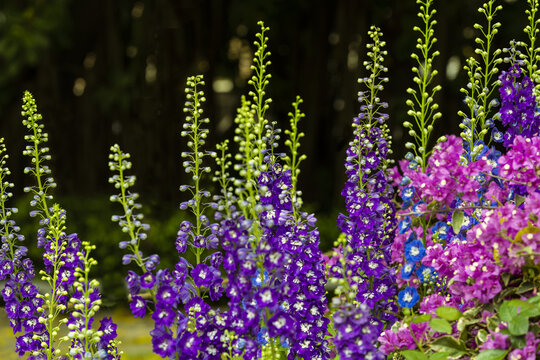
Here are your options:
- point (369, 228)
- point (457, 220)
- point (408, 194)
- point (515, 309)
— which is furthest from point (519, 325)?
point (369, 228)

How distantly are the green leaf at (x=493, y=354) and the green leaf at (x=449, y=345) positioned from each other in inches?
7.4

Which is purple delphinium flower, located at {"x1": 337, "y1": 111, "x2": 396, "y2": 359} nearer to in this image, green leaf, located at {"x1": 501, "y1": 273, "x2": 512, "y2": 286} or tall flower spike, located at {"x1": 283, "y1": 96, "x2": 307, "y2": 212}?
tall flower spike, located at {"x1": 283, "y1": 96, "x2": 307, "y2": 212}

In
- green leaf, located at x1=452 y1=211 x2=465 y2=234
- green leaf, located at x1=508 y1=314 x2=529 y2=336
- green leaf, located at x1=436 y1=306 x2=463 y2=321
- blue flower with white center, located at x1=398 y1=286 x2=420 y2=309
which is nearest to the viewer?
green leaf, located at x1=508 y1=314 x2=529 y2=336

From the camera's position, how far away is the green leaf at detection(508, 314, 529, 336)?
7.56 ft

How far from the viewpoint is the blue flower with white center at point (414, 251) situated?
290 cm

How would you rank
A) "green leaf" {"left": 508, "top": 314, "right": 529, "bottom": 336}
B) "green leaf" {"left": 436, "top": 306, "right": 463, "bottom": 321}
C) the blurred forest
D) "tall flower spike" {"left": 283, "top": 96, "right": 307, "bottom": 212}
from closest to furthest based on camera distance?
1. "green leaf" {"left": 508, "top": 314, "right": 529, "bottom": 336}
2. "green leaf" {"left": 436, "top": 306, "right": 463, "bottom": 321}
3. "tall flower spike" {"left": 283, "top": 96, "right": 307, "bottom": 212}
4. the blurred forest

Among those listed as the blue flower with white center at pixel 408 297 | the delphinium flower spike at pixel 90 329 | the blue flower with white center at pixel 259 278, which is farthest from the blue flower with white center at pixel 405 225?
the delphinium flower spike at pixel 90 329

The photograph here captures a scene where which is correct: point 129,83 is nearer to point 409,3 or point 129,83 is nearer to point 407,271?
point 409,3

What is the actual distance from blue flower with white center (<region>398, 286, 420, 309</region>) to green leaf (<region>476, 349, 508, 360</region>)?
1.99 ft

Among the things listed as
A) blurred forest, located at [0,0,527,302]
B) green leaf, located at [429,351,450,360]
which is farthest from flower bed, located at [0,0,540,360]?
blurred forest, located at [0,0,527,302]

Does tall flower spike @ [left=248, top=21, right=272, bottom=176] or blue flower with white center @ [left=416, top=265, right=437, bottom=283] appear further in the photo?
blue flower with white center @ [left=416, top=265, right=437, bottom=283]

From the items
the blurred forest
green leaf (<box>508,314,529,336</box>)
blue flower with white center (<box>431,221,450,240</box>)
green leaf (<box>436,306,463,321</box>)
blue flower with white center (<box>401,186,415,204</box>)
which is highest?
the blurred forest

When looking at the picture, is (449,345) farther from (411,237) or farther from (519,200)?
(519,200)

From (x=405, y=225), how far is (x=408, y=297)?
0.31 meters
